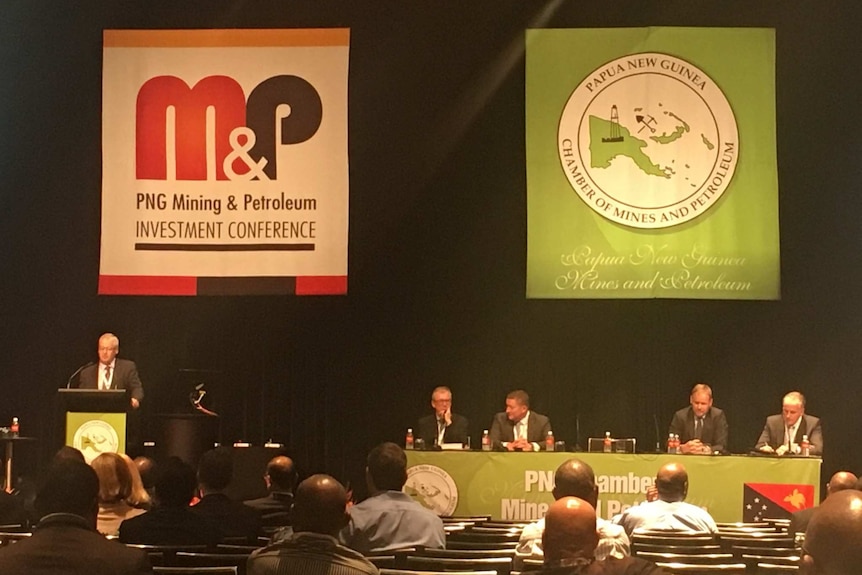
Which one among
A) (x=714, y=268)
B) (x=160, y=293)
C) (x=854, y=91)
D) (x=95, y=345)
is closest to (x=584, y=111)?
(x=714, y=268)

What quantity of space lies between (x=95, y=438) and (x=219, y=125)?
3259 millimetres

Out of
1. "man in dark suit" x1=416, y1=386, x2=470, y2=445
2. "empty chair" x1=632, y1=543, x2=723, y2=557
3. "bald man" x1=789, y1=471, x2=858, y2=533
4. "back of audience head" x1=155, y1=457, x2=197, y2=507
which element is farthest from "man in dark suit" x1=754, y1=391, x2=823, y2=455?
"back of audience head" x1=155, y1=457, x2=197, y2=507

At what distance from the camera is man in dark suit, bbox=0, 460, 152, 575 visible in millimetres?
3076

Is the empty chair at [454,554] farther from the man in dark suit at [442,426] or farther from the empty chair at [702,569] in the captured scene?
the man in dark suit at [442,426]

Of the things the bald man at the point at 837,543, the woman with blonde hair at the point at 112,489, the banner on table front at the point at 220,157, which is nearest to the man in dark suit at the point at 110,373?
the banner on table front at the point at 220,157

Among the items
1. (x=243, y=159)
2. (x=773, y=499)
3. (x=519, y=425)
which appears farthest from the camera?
(x=243, y=159)

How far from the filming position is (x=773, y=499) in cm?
865

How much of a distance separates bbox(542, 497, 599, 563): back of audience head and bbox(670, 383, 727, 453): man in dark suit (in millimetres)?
6603

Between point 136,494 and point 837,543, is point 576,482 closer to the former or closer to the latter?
point 136,494

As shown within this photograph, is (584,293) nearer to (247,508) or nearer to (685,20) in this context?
(685,20)

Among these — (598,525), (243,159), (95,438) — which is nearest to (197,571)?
(598,525)

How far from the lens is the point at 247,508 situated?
212 inches

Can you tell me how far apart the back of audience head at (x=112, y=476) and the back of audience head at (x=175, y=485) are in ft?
2.25

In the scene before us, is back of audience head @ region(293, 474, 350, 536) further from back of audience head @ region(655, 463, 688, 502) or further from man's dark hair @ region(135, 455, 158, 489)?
man's dark hair @ region(135, 455, 158, 489)
